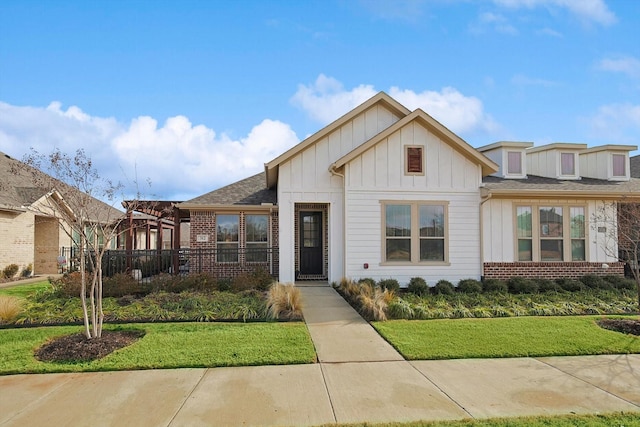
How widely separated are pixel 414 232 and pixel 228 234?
6.82 metres

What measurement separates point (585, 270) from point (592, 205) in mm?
2119

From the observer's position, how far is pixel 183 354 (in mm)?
6828

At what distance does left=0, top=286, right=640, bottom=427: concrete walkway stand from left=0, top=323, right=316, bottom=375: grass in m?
0.25

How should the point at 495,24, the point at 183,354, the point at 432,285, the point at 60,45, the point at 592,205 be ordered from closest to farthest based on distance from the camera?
the point at 183,354 → the point at 495,24 → the point at 60,45 → the point at 432,285 → the point at 592,205

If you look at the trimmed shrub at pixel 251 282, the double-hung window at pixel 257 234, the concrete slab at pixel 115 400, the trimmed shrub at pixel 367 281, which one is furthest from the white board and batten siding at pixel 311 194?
the concrete slab at pixel 115 400

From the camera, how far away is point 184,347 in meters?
7.21

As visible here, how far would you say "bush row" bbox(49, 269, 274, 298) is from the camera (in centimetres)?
1191

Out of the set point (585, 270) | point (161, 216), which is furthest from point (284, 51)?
point (585, 270)

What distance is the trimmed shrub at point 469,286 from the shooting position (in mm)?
12688

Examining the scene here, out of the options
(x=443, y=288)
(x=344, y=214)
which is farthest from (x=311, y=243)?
(x=443, y=288)

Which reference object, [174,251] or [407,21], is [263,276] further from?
[407,21]

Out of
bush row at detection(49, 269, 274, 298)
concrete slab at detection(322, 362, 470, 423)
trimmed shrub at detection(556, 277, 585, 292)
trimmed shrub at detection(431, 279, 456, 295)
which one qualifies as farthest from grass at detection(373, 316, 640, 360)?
bush row at detection(49, 269, 274, 298)

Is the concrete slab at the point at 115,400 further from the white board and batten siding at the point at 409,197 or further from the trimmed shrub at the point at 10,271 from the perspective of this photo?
the trimmed shrub at the point at 10,271

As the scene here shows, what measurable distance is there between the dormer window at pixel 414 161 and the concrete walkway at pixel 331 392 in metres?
7.53
